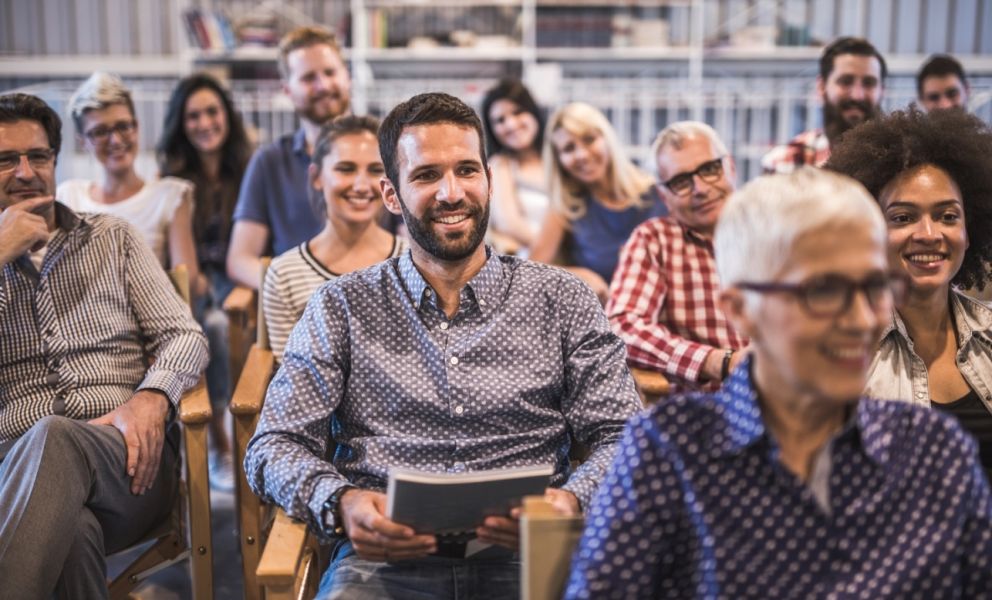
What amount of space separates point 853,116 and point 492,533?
2494mm

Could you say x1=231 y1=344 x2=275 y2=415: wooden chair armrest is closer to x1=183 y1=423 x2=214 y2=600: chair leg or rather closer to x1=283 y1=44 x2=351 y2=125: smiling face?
x1=183 y1=423 x2=214 y2=600: chair leg

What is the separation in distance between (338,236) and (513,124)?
1.68m

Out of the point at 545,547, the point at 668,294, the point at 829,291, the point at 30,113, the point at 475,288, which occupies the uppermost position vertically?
the point at 30,113

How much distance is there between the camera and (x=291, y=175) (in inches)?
127

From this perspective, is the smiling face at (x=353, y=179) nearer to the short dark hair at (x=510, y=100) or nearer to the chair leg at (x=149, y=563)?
the chair leg at (x=149, y=563)

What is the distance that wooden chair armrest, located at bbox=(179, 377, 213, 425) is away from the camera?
202cm

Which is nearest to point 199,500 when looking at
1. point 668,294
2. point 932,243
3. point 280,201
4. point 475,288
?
point 475,288

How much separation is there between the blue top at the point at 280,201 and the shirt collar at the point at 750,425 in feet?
7.12

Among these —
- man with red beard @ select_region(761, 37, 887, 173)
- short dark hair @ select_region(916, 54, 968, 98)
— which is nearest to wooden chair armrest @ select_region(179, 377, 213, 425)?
man with red beard @ select_region(761, 37, 887, 173)

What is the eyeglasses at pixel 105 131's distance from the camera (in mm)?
3177

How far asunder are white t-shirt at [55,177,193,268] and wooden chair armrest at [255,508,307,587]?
72.6 inches

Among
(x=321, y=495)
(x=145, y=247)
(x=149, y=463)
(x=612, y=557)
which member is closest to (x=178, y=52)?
(x=145, y=247)

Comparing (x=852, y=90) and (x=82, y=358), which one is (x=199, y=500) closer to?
(x=82, y=358)

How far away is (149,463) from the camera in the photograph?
6.55ft
